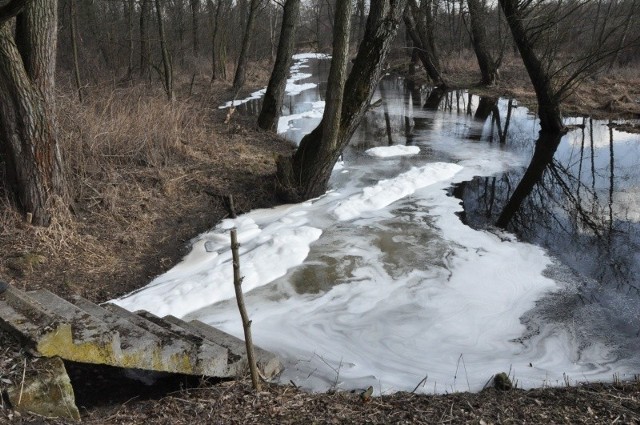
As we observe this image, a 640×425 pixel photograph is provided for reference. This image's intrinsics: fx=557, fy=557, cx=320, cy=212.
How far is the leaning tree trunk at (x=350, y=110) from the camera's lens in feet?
29.1

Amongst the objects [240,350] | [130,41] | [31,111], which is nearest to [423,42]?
[130,41]

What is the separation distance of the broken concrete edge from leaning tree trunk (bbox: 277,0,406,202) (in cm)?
646

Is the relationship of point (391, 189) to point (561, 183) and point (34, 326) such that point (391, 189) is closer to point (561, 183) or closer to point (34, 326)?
point (561, 183)

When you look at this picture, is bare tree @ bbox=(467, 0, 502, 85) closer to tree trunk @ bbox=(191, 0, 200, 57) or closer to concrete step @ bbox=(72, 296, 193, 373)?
tree trunk @ bbox=(191, 0, 200, 57)

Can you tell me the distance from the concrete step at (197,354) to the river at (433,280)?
0.64 metres

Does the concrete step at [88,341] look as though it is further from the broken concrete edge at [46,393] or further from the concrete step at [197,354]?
the concrete step at [197,354]

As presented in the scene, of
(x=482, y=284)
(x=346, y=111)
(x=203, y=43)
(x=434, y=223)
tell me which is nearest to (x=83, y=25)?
(x=203, y=43)

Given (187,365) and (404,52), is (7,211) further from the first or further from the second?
(404,52)

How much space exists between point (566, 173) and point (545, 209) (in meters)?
2.88

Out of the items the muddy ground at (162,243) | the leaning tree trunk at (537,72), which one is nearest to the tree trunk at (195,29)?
the muddy ground at (162,243)

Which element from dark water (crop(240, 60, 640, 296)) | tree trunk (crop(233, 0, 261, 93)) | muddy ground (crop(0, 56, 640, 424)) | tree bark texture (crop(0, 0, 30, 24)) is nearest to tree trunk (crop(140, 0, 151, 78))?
tree trunk (crop(233, 0, 261, 93))

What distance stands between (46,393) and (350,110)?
7.03 meters

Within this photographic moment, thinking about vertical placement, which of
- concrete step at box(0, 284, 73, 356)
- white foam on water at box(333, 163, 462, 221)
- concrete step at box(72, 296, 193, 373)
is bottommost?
white foam on water at box(333, 163, 462, 221)

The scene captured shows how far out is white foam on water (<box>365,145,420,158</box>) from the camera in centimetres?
1336
